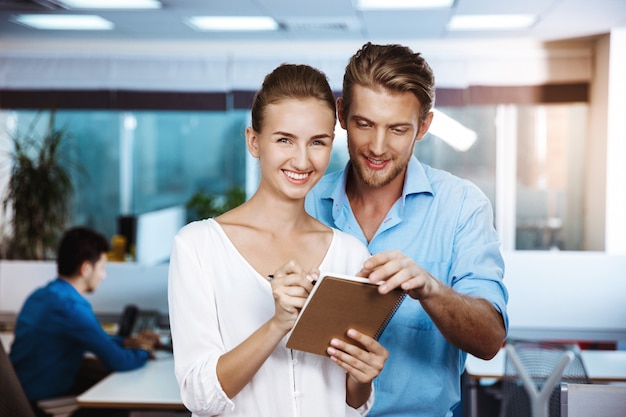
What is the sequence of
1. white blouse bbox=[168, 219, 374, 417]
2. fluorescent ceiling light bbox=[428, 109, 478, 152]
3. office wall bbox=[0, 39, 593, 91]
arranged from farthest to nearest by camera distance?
1. fluorescent ceiling light bbox=[428, 109, 478, 152]
2. office wall bbox=[0, 39, 593, 91]
3. white blouse bbox=[168, 219, 374, 417]

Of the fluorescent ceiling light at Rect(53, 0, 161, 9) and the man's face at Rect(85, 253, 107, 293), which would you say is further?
the fluorescent ceiling light at Rect(53, 0, 161, 9)

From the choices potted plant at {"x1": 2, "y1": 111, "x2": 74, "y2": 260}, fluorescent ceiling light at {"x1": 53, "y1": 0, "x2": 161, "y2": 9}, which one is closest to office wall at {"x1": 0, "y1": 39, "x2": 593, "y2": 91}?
potted plant at {"x1": 2, "y1": 111, "x2": 74, "y2": 260}

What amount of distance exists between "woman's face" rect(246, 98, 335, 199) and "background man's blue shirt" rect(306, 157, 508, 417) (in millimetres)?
415

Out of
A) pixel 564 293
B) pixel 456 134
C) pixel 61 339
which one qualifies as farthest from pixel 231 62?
pixel 61 339

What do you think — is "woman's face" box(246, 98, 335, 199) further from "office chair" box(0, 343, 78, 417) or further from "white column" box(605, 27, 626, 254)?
"white column" box(605, 27, 626, 254)

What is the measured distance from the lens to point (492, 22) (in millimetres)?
6223

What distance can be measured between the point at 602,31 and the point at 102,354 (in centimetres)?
497

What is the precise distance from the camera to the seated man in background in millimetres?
3703

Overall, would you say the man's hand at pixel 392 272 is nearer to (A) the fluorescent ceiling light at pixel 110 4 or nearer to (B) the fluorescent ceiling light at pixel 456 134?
(A) the fluorescent ceiling light at pixel 110 4

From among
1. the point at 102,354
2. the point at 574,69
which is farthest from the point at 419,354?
the point at 574,69

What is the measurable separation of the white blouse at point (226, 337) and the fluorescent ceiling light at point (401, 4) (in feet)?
13.9

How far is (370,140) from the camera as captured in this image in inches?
66.6

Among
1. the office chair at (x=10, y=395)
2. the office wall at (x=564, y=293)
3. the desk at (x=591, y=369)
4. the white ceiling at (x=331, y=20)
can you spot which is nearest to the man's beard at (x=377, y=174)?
the office chair at (x=10, y=395)

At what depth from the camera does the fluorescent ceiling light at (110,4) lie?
18.0 ft
